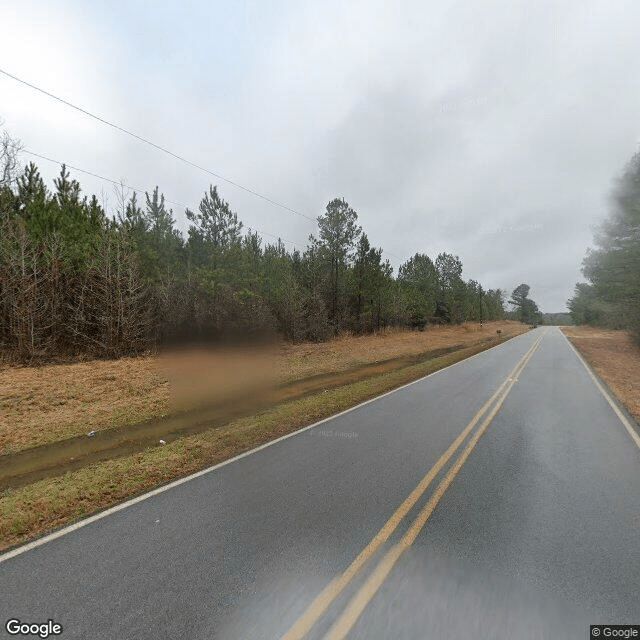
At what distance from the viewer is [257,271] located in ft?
85.0

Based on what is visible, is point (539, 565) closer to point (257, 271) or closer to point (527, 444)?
point (527, 444)

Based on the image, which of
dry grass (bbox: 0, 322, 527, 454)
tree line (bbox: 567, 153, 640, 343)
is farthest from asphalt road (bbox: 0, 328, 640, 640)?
tree line (bbox: 567, 153, 640, 343)

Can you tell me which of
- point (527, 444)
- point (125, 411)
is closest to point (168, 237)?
point (125, 411)

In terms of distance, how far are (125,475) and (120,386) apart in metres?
7.03

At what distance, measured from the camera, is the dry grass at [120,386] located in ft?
24.7

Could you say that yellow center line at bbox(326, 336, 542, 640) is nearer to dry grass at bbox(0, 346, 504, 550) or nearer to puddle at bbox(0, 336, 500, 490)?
dry grass at bbox(0, 346, 504, 550)

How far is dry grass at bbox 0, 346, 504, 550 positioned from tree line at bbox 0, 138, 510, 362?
1186 centimetres

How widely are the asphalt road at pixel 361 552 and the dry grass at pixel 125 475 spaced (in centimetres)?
48

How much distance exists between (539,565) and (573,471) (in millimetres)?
2717

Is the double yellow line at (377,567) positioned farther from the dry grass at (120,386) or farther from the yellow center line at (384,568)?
the dry grass at (120,386)

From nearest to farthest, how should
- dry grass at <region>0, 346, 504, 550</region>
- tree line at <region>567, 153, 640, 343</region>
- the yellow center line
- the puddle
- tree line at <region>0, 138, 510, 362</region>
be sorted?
1. the yellow center line
2. dry grass at <region>0, 346, 504, 550</region>
3. the puddle
4. tree line at <region>0, 138, 510, 362</region>
5. tree line at <region>567, 153, 640, 343</region>

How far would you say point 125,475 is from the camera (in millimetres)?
4988

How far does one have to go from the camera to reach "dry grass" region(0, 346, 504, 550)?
387 cm

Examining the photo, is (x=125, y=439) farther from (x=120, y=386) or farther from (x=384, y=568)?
(x=384, y=568)
